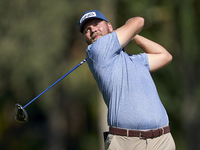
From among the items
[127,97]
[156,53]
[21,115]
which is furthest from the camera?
[21,115]

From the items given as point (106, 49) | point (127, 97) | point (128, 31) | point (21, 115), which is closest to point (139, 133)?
point (127, 97)

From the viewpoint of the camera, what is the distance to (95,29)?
441cm

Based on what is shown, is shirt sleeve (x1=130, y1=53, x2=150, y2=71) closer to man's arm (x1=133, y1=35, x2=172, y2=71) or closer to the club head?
man's arm (x1=133, y1=35, x2=172, y2=71)

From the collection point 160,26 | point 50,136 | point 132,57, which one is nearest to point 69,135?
point 50,136

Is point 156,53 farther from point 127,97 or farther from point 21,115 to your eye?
point 21,115

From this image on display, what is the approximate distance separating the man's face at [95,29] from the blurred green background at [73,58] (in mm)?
8406

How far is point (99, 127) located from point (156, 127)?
10.1 metres

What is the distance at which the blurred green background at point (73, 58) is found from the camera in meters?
12.9

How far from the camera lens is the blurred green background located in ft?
42.3

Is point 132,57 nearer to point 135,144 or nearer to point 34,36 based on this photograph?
point 135,144

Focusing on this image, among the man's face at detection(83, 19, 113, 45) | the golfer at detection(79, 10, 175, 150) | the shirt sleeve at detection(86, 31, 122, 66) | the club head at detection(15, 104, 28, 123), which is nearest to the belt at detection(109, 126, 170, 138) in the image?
the golfer at detection(79, 10, 175, 150)

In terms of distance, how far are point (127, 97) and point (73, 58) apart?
1064 cm

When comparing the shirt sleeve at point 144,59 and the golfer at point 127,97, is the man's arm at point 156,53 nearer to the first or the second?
the shirt sleeve at point 144,59

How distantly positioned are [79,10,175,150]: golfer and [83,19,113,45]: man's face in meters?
0.15
